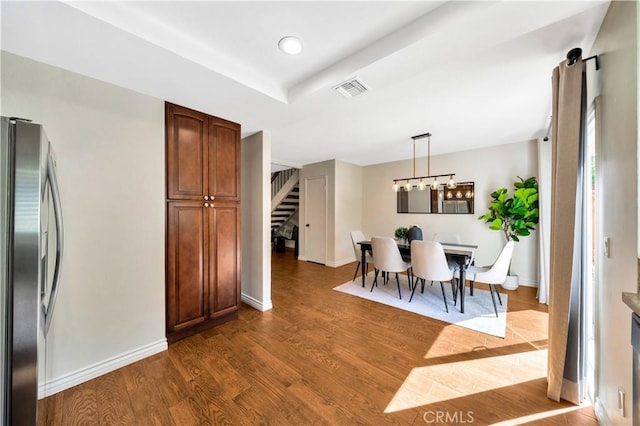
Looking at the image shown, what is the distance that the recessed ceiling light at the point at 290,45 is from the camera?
158 cm

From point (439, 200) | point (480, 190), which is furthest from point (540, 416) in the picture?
point (439, 200)

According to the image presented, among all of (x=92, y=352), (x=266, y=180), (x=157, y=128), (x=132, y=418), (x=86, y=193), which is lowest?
(x=132, y=418)

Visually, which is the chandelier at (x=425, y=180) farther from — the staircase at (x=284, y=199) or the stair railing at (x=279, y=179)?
the stair railing at (x=279, y=179)

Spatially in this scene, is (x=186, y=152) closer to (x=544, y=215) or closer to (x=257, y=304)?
(x=257, y=304)

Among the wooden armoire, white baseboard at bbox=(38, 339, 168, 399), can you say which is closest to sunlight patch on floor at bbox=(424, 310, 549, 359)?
the wooden armoire

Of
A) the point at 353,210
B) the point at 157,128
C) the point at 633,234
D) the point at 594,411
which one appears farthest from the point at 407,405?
the point at 353,210

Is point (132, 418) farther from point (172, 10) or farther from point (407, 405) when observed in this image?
point (172, 10)

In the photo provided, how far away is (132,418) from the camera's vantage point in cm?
146

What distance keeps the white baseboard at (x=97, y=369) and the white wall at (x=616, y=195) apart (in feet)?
10.2

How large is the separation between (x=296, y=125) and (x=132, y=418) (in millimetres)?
3112
